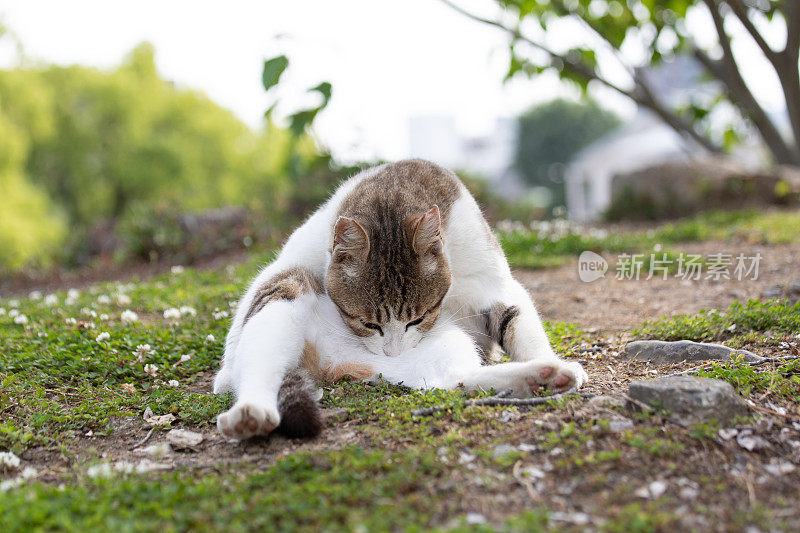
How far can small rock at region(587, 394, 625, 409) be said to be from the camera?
267cm

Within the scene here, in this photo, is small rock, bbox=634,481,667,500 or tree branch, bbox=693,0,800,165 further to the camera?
tree branch, bbox=693,0,800,165

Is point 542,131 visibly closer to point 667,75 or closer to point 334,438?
point 667,75

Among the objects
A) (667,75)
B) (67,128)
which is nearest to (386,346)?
(67,128)

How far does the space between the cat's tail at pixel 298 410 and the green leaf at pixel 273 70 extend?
396cm

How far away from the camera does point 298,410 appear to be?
261cm

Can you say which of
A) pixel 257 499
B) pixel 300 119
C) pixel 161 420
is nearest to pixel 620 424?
pixel 257 499

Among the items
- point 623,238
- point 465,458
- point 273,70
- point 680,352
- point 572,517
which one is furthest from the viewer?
point 623,238

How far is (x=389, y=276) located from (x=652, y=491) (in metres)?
1.60

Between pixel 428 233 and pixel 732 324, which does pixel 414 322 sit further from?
pixel 732 324

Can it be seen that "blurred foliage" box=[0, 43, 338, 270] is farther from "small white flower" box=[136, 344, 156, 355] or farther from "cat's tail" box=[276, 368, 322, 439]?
"cat's tail" box=[276, 368, 322, 439]

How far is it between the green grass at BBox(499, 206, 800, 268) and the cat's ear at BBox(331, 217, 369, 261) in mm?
4288

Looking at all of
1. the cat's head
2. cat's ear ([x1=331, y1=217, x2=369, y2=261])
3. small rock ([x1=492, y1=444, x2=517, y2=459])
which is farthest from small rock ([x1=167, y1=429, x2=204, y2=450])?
small rock ([x1=492, y1=444, x2=517, y2=459])

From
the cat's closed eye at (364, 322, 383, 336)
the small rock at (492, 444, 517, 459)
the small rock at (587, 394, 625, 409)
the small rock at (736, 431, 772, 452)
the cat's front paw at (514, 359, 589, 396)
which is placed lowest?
the small rock at (736, 431, 772, 452)

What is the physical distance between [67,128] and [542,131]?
3384 centimetres
